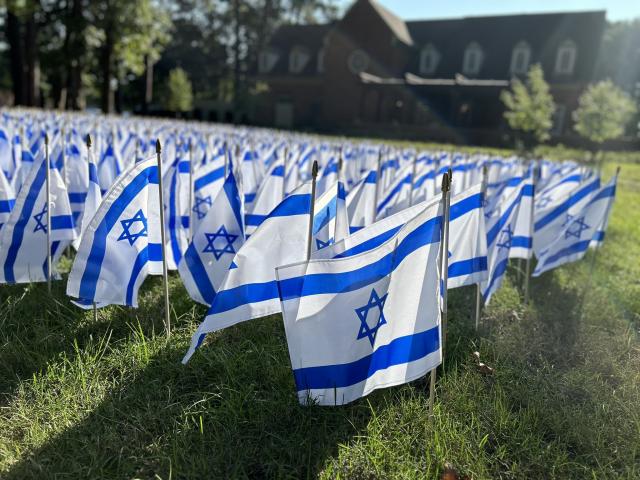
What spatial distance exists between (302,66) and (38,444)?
43.6 m

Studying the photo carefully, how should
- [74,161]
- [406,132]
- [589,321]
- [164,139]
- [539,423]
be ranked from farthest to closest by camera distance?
[406,132]
[164,139]
[74,161]
[589,321]
[539,423]

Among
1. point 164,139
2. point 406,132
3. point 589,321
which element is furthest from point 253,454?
point 406,132

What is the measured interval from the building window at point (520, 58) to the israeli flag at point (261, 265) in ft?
122

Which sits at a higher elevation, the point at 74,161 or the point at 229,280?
the point at 74,161

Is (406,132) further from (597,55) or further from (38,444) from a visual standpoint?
(38,444)

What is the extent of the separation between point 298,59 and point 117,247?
42620mm

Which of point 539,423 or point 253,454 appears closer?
point 253,454

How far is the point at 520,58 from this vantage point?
3672cm

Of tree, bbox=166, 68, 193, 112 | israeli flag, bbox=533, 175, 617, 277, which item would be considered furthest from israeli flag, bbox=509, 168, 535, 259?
tree, bbox=166, 68, 193, 112

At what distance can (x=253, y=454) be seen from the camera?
2.87 meters

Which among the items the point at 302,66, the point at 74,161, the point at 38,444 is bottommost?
the point at 38,444

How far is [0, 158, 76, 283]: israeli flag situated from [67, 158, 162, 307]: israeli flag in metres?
0.83

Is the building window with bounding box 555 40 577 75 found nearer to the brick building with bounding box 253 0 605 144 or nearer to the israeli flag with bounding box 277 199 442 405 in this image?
the brick building with bounding box 253 0 605 144

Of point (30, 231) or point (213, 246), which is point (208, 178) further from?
point (30, 231)
